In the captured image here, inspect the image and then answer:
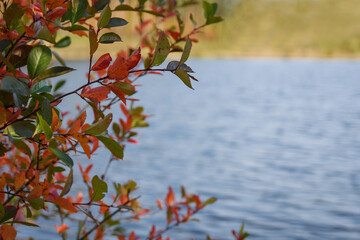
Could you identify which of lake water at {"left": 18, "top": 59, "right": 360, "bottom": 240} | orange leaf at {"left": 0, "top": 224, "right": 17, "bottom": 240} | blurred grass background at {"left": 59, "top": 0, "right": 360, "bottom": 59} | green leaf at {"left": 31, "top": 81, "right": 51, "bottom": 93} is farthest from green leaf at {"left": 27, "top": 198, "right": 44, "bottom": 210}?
blurred grass background at {"left": 59, "top": 0, "right": 360, "bottom": 59}

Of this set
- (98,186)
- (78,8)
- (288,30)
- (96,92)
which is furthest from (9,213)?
(288,30)

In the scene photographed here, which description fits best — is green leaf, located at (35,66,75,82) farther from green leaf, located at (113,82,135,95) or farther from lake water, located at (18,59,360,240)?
lake water, located at (18,59,360,240)

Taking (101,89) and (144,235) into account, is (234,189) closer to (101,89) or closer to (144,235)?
(144,235)

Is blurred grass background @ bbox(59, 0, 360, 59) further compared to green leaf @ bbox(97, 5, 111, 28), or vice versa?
blurred grass background @ bbox(59, 0, 360, 59)

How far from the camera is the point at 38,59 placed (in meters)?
0.81

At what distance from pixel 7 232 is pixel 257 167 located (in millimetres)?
7023

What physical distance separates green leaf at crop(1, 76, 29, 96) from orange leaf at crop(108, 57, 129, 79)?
15 cm

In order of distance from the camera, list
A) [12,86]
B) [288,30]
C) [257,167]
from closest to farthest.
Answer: [12,86], [257,167], [288,30]

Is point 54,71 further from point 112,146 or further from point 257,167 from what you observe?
point 257,167

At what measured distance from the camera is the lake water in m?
5.10

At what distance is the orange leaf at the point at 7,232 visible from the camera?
2.88 feet

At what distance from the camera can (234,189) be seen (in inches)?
251

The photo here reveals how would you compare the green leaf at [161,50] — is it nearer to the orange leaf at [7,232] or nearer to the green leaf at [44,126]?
the green leaf at [44,126]

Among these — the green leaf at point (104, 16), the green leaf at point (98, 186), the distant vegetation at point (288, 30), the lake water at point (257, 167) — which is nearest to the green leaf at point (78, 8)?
the green leaf at point (104, 16)
